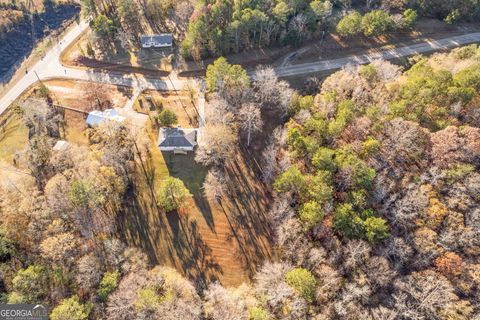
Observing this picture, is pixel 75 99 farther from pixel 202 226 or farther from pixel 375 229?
pixel 375 229

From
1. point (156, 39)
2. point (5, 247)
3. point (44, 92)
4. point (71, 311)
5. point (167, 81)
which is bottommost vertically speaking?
point (71, 311)

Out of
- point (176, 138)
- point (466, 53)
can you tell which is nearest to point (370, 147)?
point (176, 138)

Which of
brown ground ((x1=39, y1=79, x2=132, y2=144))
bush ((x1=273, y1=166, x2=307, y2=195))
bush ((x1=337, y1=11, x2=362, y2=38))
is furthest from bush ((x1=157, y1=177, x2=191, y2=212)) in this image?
bush ((x1=337, y1=11, x2=362, y2=38))

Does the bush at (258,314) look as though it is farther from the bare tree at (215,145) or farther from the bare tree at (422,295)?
the bare tree at (215,145)

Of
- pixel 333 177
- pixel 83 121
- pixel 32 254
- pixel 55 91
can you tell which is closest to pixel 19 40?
pixel 55 91

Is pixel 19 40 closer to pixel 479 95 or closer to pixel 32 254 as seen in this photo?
pixel 32 254

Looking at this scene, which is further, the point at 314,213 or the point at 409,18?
the point at 409,18

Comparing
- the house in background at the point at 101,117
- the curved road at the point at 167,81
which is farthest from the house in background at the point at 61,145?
the curved road at the point at 167,81
